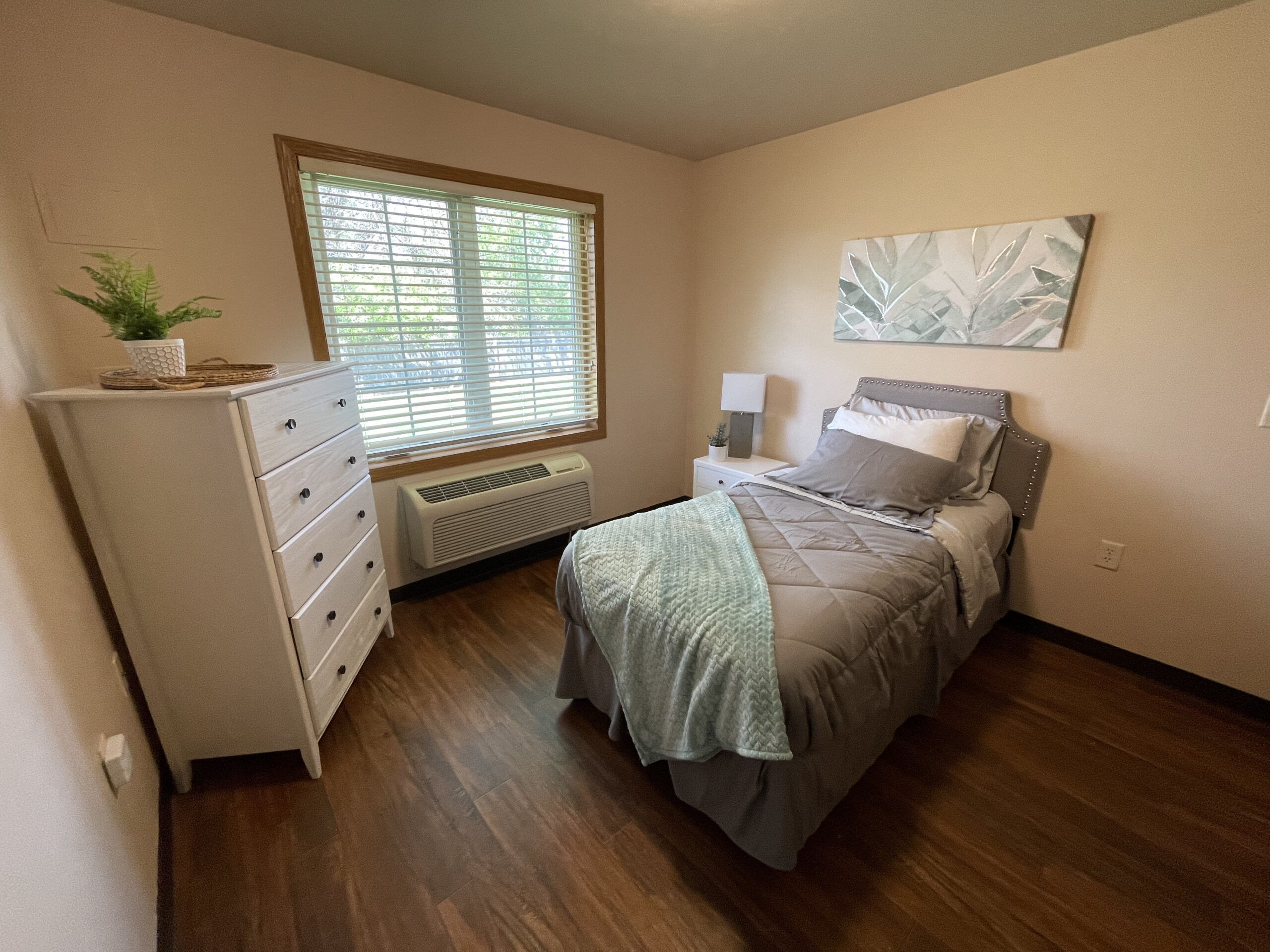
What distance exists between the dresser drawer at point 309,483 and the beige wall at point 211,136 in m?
0.49

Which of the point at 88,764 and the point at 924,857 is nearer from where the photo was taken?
the point at 88,764

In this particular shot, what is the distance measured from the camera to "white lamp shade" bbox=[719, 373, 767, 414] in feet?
9.55

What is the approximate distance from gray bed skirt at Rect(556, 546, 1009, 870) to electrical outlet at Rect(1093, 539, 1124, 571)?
78 centimetres

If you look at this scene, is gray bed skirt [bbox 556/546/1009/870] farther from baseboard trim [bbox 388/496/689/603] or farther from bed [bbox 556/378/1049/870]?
baseboard trim [bbox 388/496/689/603]

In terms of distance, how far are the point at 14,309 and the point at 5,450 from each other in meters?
0.49

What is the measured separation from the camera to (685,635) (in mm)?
1316

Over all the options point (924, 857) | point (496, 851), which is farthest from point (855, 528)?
point (496, 851)

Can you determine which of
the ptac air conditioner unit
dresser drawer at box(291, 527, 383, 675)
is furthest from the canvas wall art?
dresser drawer at box(291, 527, 383, 675)

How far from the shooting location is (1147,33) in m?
1.67

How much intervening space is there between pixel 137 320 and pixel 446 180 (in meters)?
1.38

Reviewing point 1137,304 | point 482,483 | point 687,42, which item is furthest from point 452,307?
point 1137,304

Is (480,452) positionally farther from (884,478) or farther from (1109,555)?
(1109,555)

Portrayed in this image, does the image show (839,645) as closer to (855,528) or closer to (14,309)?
(855,528)

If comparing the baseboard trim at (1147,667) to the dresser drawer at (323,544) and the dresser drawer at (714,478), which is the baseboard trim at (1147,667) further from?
the dresser drawer at (323,544)
